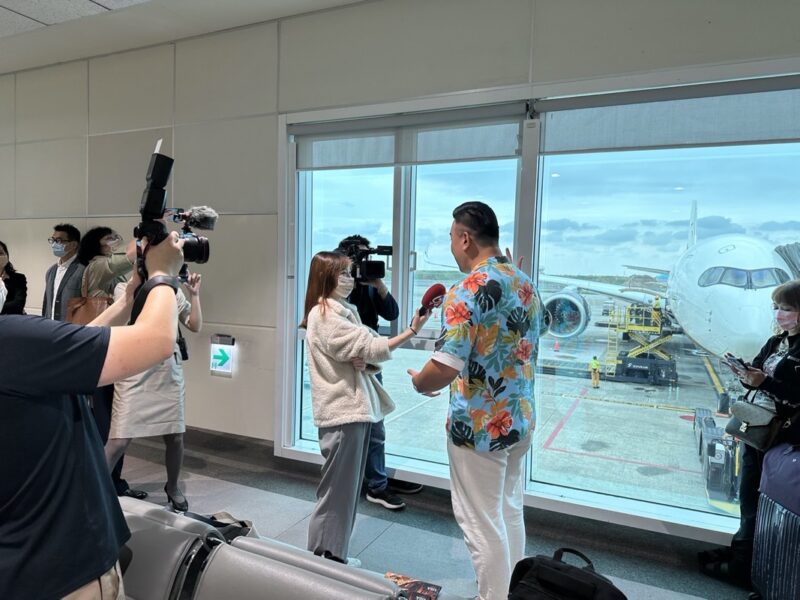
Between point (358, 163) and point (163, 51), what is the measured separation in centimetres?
191

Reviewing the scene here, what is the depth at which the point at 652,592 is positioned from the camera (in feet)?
7.79

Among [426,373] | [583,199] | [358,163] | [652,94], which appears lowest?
[426,373]

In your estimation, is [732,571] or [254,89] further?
[254,89]

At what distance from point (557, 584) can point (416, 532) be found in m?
1.64

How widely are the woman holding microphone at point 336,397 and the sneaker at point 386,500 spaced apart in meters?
0.78

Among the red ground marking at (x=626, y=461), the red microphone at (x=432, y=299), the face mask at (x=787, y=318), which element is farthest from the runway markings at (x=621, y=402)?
the red microphone at (x=432, y=299)

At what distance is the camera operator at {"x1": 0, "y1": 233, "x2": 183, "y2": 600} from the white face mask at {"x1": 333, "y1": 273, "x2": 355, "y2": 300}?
4.31 feet

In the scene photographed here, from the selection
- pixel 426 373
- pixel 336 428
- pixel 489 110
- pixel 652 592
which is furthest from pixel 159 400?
pixel 652 592

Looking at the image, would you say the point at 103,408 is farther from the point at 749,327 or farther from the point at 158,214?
the point at 749,327

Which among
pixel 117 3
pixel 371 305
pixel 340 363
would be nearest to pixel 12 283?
pixel 117 3

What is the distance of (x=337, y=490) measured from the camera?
90.7 inches

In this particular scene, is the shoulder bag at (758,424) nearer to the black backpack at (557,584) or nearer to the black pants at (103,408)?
the black backpack at (557,584)

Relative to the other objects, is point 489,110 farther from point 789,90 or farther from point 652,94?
point 789,90

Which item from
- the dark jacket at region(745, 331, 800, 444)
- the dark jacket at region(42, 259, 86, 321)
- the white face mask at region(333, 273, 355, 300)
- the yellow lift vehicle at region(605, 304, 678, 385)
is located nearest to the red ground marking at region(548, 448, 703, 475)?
the yellow lift vehicle at region(605, 304, 678, 385)
